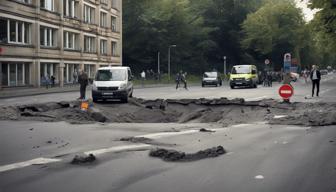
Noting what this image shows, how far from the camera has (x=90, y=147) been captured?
9438 mm

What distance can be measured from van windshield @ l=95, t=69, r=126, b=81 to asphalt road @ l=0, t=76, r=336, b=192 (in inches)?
473

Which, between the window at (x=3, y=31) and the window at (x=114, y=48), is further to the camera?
the window at (x=114, y=48)

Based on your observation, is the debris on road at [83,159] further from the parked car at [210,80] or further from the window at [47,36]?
the parked car at [210,80]

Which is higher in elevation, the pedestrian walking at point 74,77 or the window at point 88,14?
the window at point 88,14

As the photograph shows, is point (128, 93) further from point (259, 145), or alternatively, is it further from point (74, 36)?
point (74, 36)

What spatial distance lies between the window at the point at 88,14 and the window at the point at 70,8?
2.81m

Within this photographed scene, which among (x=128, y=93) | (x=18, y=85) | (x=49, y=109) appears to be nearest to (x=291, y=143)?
(x=49, y=109)

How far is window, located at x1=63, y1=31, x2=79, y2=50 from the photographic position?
5128 cm

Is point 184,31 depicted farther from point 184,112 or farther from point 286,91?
point 286,91

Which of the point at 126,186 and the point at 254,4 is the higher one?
the point at 254,4

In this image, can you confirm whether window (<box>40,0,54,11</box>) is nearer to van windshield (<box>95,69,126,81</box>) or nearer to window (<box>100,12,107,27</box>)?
window (<box>100,12,107,27</box>)

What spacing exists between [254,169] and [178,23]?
73.4m

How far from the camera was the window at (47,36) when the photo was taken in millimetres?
46062

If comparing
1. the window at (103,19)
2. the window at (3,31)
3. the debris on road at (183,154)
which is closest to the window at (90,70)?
the window at (103,19)
